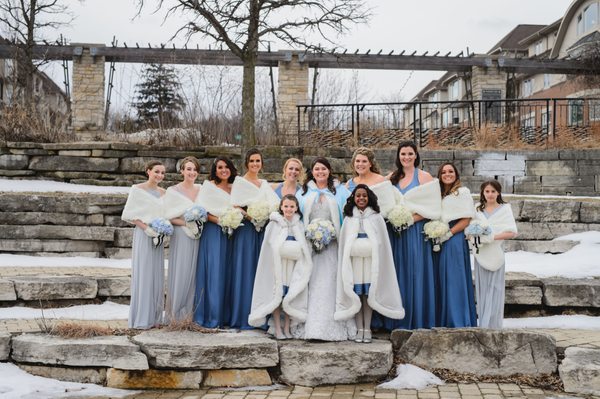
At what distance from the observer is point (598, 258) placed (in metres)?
8.03

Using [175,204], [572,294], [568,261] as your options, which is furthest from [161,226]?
[568,261]

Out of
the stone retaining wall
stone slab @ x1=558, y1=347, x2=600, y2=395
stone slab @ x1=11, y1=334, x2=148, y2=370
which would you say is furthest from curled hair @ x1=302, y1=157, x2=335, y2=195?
the stone retaining wall

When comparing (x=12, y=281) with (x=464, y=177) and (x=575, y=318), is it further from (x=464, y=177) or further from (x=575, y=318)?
(x=464, y=177)

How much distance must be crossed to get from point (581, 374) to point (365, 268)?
1.89 meters

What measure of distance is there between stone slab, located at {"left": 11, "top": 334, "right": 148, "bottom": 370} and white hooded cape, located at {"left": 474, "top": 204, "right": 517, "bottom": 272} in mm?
3189

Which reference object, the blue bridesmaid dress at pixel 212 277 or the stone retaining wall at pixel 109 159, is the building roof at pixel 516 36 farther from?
the blue bridesmaid dress at pixel 212 277

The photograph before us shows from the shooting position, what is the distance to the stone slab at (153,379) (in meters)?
5.08

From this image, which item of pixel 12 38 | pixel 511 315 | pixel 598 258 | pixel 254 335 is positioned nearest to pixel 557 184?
pixel 598 258

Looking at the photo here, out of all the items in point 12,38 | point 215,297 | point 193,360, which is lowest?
point 193,360

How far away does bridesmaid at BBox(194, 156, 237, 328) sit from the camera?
5863mm

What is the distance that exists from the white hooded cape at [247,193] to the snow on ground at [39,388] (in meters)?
1.98

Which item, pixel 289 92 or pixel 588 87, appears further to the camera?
pixel 588 87

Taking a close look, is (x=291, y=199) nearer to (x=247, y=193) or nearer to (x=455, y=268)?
(x=247, y=193)

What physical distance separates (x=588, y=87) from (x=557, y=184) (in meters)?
12.3
